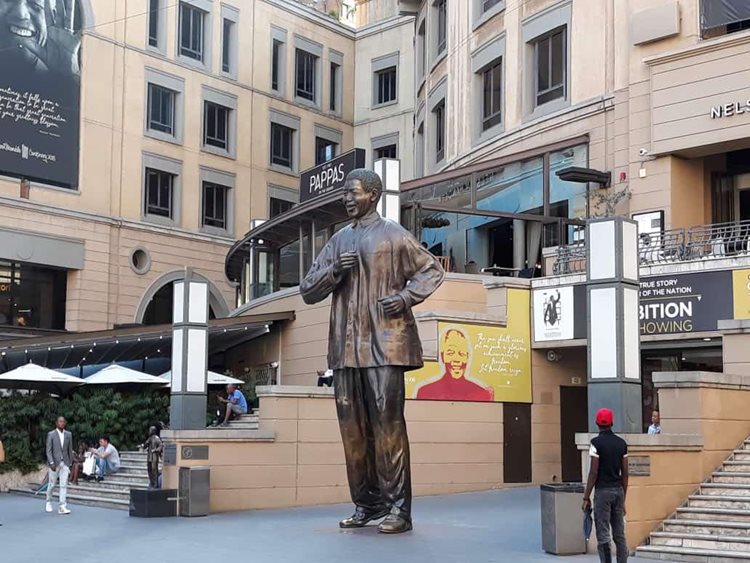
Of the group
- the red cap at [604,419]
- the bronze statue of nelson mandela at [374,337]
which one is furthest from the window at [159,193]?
the red cap at [604,419]

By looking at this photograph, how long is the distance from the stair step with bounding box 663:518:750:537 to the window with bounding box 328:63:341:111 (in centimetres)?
4135

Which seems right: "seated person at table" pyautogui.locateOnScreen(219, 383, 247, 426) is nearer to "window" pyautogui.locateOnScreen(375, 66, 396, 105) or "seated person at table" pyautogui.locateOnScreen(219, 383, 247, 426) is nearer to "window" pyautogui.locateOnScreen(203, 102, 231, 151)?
"window" pyautogui.locateOnScreen(203, 102, 231, 151)

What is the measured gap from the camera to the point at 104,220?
4147 cm

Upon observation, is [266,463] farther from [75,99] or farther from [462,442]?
[75,99]

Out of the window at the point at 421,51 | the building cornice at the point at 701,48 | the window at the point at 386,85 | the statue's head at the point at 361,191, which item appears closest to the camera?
the statue's head at the point at 361,191

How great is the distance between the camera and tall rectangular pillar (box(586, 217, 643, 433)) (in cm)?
1291

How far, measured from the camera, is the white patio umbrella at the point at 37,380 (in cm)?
2564

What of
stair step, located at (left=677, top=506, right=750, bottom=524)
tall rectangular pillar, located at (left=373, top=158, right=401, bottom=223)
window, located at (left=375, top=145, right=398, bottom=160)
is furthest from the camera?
window, located at (left=375, top=145, right=398, bottom=160)

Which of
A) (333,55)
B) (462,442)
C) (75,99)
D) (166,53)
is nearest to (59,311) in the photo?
(75,99)

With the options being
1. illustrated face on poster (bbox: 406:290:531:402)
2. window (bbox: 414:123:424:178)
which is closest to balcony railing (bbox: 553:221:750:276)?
illustrated face on poster (bbox: 406:290:531:402)

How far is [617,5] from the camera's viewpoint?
2858cm

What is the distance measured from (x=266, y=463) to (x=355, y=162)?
38.1 ft

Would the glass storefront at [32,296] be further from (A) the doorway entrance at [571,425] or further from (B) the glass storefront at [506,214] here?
(A) the doorway entrance at [571,425]

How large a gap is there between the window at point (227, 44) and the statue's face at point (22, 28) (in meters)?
9.09
